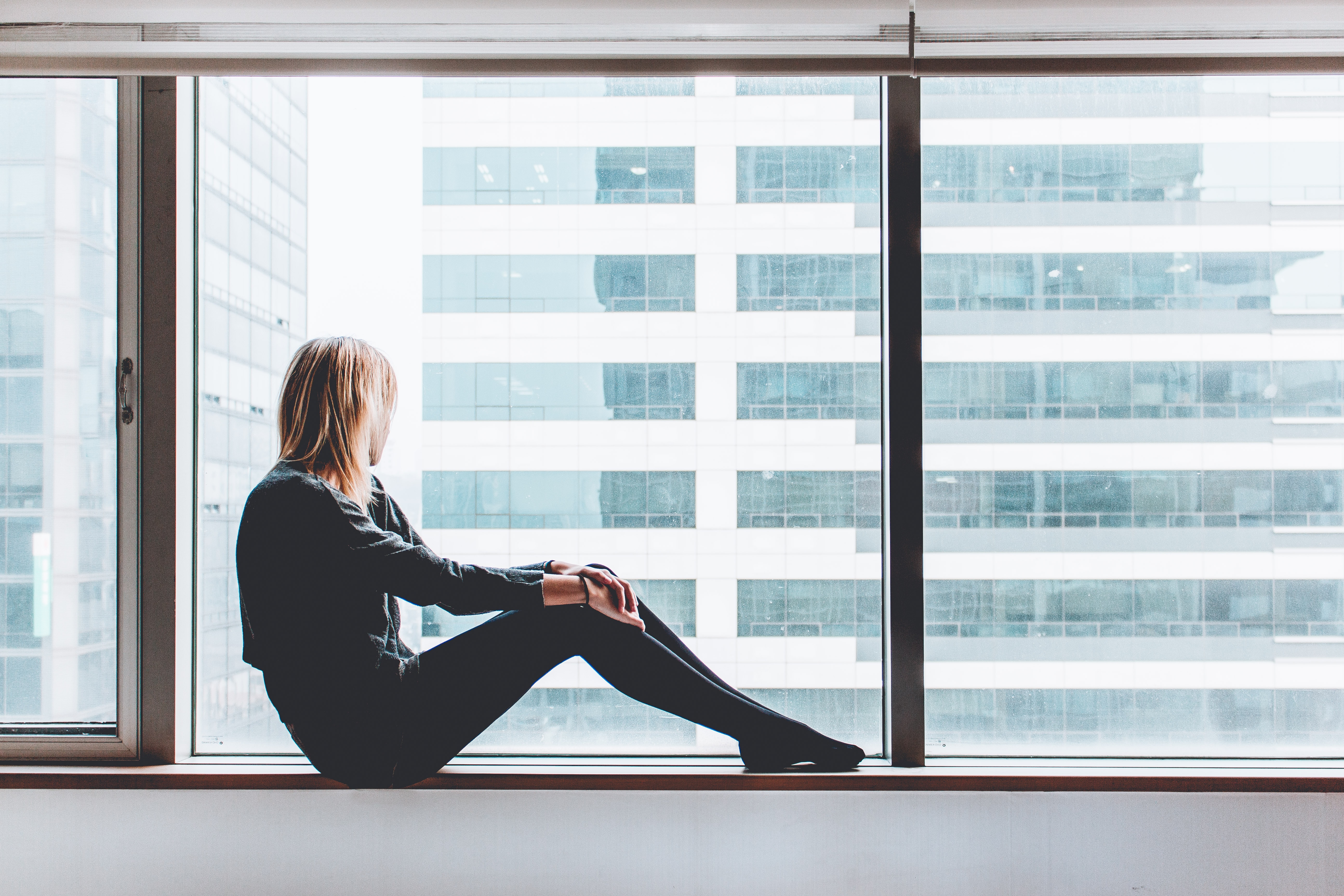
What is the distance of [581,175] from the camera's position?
1644mm

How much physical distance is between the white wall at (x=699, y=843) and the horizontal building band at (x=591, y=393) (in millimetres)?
734

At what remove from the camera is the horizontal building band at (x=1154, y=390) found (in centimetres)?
161

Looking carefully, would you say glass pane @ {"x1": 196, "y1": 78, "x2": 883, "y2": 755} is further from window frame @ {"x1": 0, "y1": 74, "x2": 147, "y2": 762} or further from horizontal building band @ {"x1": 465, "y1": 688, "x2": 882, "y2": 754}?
window frame @ {"x1": 0, "y1": 74, "x2": 147, "y2": 762}

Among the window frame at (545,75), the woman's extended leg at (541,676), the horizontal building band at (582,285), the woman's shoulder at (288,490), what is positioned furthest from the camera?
the horizontal building band at (582,285)

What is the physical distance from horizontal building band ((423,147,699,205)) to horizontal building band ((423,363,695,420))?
347 millimetres

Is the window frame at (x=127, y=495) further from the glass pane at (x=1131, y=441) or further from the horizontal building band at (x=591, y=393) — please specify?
the glass pane at (x=1131, y=441)

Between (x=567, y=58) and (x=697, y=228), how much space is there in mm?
411

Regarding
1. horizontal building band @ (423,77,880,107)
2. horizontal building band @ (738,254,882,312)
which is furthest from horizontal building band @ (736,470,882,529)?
horizontal building band @ (423,77,880,107)

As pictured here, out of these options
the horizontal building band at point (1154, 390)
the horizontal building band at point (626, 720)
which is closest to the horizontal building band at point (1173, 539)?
the horizontal building band at point (1154, 390)

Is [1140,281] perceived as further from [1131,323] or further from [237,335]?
[237,335]

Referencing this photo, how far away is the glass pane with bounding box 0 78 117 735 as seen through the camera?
1.60 metres

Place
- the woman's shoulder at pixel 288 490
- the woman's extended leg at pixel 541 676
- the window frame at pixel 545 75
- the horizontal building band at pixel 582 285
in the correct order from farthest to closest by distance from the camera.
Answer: the horizontal building band at pixel 582 285 < the window frame at pixel 545 75 < the woman's extended leg at pixel 541 676 < the woman's shoulder at pixel 288 490

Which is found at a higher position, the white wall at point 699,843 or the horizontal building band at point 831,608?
the horizontal building band at point 831,608

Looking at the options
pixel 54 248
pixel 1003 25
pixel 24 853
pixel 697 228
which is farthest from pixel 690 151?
pixel 24 853
